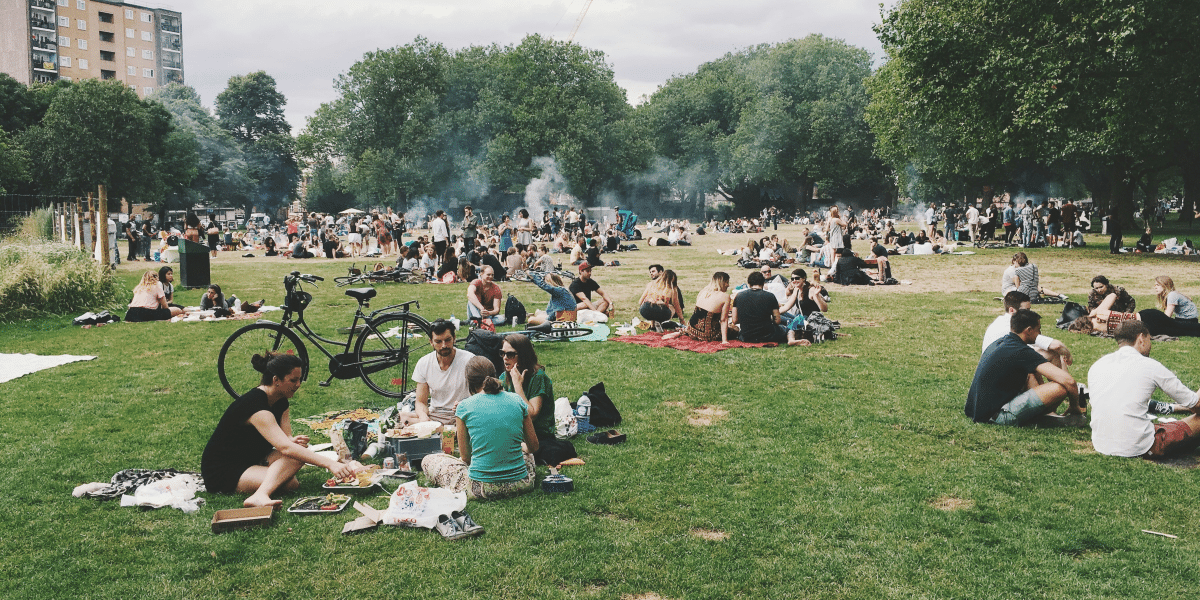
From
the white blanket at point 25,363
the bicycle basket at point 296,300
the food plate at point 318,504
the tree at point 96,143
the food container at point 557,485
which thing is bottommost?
the food plate at point 318,504

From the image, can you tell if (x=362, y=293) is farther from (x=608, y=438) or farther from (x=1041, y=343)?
(x=1041, y=343)

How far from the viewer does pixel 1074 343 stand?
40.0 feet

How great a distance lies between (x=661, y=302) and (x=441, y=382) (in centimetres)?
710

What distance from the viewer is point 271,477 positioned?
621cm

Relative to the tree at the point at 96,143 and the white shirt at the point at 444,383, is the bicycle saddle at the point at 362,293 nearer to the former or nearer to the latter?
the white shirt at the point at 444,383

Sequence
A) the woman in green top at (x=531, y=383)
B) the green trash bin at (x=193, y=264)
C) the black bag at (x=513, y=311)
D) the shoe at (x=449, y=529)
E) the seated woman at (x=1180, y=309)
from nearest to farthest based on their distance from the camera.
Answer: the shoe at (x=449, y=529), the woman in green top at (x=531, y=383), the seated woman at (x=1180, y=309), the black bag at (x=513, y=311), the green trash bin at (x=193, y=264)

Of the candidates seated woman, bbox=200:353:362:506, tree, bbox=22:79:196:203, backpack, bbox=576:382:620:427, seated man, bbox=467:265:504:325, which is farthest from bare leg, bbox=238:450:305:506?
tree, bbox=22:79:196:203

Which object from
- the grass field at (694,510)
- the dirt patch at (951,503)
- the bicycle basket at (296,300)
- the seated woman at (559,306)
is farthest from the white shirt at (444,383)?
the seated woman at (559,306)

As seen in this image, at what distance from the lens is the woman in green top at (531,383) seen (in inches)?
283

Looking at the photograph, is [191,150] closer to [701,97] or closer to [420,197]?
[420,197]

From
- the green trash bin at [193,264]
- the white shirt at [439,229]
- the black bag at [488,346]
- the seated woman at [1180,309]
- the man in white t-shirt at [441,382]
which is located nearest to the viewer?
the man in white t-shirt at [441,382]

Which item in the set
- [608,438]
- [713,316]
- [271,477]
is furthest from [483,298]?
[271,477]

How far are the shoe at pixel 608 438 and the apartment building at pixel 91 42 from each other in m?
81.3

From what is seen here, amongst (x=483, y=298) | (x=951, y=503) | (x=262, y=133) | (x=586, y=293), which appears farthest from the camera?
(x=262, y=133)
